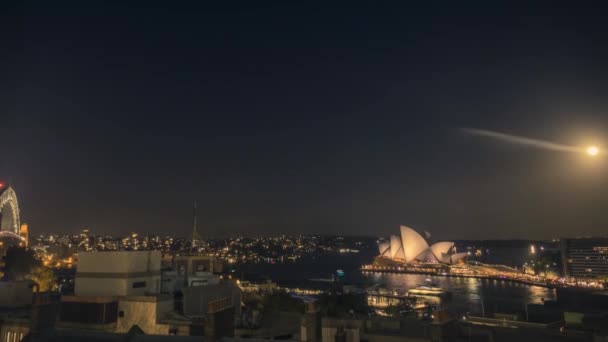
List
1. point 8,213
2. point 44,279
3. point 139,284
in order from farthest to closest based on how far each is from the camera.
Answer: point 8,213 → point 44,279 → point 139,284

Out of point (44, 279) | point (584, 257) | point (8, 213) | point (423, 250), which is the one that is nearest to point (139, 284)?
point (44, 279)

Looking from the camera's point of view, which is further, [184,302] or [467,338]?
[184,302]

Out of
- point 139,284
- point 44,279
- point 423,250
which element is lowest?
point 44,279

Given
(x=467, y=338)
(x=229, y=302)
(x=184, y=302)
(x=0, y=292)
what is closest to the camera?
(x=229, y=302)

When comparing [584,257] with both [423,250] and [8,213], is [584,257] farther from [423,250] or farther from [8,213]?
[8,213]

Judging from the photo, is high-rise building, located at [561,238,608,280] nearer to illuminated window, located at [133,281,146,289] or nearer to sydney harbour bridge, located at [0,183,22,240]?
illuminated window, located at [133,281,146,289]

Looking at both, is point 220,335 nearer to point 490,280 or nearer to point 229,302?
point 229,302

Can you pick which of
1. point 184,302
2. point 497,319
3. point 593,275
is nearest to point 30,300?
point 184,302
